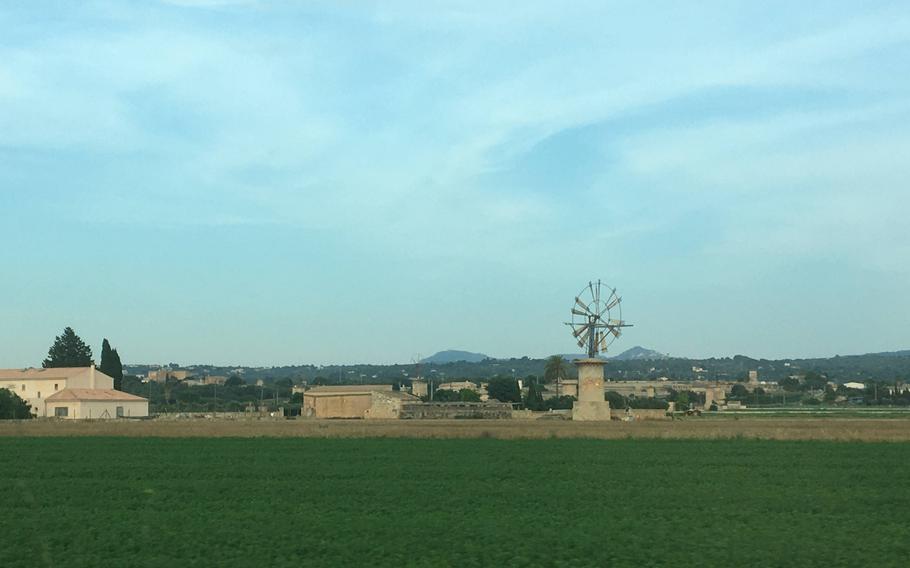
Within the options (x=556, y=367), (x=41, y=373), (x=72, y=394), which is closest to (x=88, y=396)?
(x=72, y=394)

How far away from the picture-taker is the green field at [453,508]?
18844mm

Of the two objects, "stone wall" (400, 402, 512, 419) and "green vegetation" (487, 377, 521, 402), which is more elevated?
"green vegetation" (487, 377, 521, 402)

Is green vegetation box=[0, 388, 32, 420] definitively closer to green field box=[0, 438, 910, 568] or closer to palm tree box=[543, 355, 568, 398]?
green field box=[0, 438, 910, 568]

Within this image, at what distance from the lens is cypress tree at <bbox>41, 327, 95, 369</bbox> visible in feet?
454

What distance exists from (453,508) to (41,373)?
97741 mm

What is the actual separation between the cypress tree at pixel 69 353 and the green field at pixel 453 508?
102063 mm

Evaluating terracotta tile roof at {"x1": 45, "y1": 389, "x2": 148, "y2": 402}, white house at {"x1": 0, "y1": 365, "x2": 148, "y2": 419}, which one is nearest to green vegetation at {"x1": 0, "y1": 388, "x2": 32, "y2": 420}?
white house at {"x1": 0, "y1": 365, "x2": 148, "y2": 419}

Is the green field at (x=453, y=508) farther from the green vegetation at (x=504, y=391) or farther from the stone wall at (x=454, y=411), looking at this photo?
the green vegetation at (x=504, y=391)

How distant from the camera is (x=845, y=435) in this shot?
178 ft

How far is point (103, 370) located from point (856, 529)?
4841 inches

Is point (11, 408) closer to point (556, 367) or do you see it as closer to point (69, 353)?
point (69, 353)

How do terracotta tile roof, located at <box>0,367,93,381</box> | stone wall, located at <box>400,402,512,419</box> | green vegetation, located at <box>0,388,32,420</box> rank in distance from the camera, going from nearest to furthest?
green vegetation, located at <box>0,388,32,420</box>
stone wall, located at <box>400,402,512,419</box>
terracotta tile roof, located at <box>0,367,93,381</box>

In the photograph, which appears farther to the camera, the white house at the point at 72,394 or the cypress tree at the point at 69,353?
the cypress tree at the point at 69,353

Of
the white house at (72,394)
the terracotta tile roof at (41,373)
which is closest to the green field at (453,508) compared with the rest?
the white house at (72,394)
